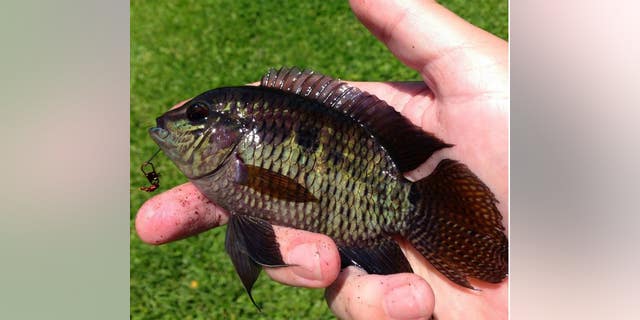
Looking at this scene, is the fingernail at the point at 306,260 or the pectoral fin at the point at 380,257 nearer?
the fingernail at the point at 306,260

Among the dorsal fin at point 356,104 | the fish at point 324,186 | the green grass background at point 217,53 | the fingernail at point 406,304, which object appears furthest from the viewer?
the green grass background at point 217,53

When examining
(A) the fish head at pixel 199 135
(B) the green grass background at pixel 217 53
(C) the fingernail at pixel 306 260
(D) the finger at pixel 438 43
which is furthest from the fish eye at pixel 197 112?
(B) the green grass background at pixel 217 53

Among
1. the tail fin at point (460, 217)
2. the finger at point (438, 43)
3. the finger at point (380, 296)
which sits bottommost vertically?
the finger at point (380, 296)

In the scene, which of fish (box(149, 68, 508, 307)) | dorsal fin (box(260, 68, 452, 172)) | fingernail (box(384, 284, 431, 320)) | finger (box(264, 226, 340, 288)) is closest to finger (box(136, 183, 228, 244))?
fish (box(149, 68, 508, 307))

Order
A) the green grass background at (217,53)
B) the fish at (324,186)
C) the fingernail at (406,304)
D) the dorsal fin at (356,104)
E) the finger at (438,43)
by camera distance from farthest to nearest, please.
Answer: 1. the green grass background at (217,53)
2. the finger at (438,43)
3. the dorsal fin at (356,104)
4. the fish at (324,186)
5. the fingernail at (406,304)

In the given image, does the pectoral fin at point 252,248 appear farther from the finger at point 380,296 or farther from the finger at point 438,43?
the finger at point 438,43
